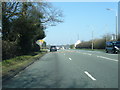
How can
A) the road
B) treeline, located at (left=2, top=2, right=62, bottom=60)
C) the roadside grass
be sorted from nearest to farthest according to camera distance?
the road
the roadside grass
treeline, located at (left=2, top=2, right=62, bottom=60)

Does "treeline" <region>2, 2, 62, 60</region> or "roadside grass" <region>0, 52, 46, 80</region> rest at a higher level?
"treeline" <region>2, 2, 62, 60</region>

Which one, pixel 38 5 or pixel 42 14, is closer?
pixel 38 5

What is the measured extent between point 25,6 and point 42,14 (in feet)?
12.1

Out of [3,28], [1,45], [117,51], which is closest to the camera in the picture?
[1,45]

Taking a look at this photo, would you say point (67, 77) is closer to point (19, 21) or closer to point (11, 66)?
point (11, 66)

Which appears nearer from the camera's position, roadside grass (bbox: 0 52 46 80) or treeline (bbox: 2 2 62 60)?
roadside grass (bbox: 0 52 46 80)

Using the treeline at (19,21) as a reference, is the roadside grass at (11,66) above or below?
below

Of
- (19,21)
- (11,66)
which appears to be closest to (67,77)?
(11,66)

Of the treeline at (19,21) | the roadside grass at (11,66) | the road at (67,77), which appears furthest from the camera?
the treeline at (19,21)

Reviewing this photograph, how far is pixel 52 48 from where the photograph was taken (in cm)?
5681

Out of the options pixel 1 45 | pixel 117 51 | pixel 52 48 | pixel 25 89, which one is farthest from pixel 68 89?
pixel 52 48

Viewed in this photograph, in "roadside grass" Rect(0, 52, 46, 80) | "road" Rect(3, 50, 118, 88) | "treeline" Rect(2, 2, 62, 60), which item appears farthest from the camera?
"treeline" Rect(2, 2, 62, 60)

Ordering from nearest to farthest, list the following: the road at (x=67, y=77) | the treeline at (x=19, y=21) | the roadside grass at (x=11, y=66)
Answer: the road at (x=67, y=77) → the roadside grass at (x=11, y=66) → the treeline at (x=19, y=21)

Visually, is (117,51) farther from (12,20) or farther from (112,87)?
(112,87)
